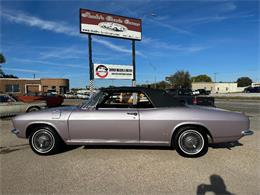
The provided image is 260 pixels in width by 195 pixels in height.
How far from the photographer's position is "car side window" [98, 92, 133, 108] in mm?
5451

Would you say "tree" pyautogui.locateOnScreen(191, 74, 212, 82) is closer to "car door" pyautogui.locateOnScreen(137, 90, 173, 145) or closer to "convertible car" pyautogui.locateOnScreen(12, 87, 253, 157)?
"convertible car" pyautogui.locateOnScreen(12, 87, 253, 157)

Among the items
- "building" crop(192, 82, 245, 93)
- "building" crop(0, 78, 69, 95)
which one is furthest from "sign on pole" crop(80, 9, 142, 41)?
"building" crop(192, 82, 245, 93)

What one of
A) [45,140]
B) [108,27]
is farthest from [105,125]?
[108,27]

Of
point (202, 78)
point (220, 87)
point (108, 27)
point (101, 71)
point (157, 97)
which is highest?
point (202, 78)

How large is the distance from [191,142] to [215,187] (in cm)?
147

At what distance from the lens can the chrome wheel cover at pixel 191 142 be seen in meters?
5.07

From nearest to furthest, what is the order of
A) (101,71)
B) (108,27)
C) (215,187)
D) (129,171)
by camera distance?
(215,187) < (129,171) < (101,71) < (108,27)

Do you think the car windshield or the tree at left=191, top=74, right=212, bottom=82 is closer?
the car windshield

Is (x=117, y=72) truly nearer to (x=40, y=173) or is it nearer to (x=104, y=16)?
(x=104, y=16)

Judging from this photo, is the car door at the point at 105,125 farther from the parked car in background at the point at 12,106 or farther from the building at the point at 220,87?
the building at the point at 220,87

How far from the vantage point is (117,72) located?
19000mm

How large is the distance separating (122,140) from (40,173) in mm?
1683

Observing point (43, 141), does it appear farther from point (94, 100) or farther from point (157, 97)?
point (157, 97)

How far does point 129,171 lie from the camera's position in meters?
4.35
